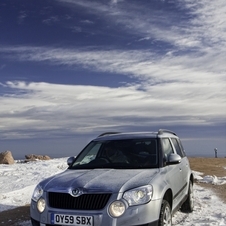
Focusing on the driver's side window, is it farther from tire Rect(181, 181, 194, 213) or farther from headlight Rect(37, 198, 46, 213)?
headlight Rect(37, 198, 46, 213)

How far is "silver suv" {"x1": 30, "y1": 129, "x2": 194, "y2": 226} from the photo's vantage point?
4676 mm

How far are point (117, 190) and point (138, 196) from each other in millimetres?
303

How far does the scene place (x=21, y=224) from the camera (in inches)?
283

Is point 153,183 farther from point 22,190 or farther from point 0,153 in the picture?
point 0,153

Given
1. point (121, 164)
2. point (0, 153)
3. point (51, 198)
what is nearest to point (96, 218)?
point (51, 198)

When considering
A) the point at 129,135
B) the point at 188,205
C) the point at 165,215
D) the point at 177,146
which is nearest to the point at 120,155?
the point at 129,135

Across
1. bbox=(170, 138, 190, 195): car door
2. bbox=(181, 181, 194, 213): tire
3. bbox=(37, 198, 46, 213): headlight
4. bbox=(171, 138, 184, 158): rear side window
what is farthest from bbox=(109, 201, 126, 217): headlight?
bbox=(181, 181, 194, 213): tire

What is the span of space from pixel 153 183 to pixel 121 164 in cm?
106

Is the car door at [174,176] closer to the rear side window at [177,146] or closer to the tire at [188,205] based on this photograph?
the rear side window at [177,146]

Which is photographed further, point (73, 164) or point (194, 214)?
point (194, 214)

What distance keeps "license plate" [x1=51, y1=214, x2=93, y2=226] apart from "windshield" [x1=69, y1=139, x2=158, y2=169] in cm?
141

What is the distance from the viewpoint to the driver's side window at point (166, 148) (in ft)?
20.7

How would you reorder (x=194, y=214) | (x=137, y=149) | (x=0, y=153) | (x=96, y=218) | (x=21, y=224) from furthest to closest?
(x=0, y=153)
(x=194, y=214)
(x=21, y=224)
(x=137, y=149)
(x=96, y=218)

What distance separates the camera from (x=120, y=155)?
248 inches
